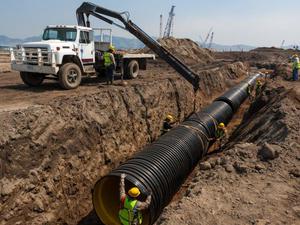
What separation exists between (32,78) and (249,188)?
11.0m

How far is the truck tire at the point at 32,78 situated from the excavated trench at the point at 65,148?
3360mm

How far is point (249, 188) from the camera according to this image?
6.79 metres

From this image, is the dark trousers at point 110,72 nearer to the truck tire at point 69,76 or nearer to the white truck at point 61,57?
the white truck at point 61,57

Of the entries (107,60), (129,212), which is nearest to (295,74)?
(107,60)

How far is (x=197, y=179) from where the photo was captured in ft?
25.4

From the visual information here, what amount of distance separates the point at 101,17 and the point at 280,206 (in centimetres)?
1216

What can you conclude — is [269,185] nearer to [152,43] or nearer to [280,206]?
[280,206]

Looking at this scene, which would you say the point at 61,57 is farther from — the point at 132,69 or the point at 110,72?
the point at 132,69

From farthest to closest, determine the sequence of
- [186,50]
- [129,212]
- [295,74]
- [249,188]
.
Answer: [186,50]
[295,74]
[249,188]
[129,212]

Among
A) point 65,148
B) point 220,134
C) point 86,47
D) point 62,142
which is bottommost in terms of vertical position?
point 220,134

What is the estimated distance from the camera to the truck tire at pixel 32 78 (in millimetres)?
13680

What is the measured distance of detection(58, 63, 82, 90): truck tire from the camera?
12.4 meters

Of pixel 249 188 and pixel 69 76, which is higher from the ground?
pixel 69 76

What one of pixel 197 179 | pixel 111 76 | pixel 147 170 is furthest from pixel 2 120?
pixel 111 76
